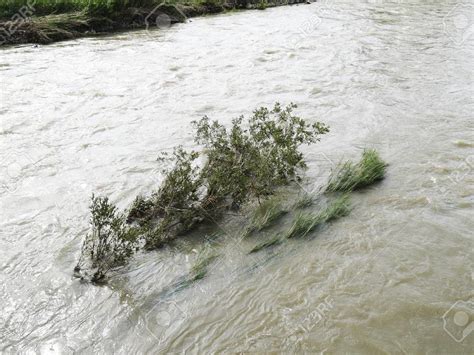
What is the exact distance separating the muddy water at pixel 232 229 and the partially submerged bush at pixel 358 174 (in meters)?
0.17

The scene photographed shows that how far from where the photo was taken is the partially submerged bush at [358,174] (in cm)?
570

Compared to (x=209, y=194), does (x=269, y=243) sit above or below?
below

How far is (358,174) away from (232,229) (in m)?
1.92

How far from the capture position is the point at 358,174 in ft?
19.1

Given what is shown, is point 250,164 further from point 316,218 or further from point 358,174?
point 358,174

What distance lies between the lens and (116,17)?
1549 centimetres

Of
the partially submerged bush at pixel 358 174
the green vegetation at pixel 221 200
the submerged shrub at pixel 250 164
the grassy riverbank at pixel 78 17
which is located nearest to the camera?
the green vegetation at pixel 221 200

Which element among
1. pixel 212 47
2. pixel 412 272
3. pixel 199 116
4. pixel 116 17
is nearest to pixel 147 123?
pixel 199 116

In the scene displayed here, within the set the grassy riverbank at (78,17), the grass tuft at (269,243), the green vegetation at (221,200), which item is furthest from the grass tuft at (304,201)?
the grassy riverbank at (78,17)

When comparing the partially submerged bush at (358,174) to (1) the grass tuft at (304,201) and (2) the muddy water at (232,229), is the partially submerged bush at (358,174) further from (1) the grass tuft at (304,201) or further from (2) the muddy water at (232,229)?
(1) the grass tuft at (304,201)

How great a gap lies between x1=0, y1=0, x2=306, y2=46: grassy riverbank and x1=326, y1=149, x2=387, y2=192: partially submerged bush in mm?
10576

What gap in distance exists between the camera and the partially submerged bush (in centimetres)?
570

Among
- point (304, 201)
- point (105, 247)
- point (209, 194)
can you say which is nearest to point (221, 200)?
point (209, 194)

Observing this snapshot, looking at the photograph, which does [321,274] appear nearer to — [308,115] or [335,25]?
[308,115]
